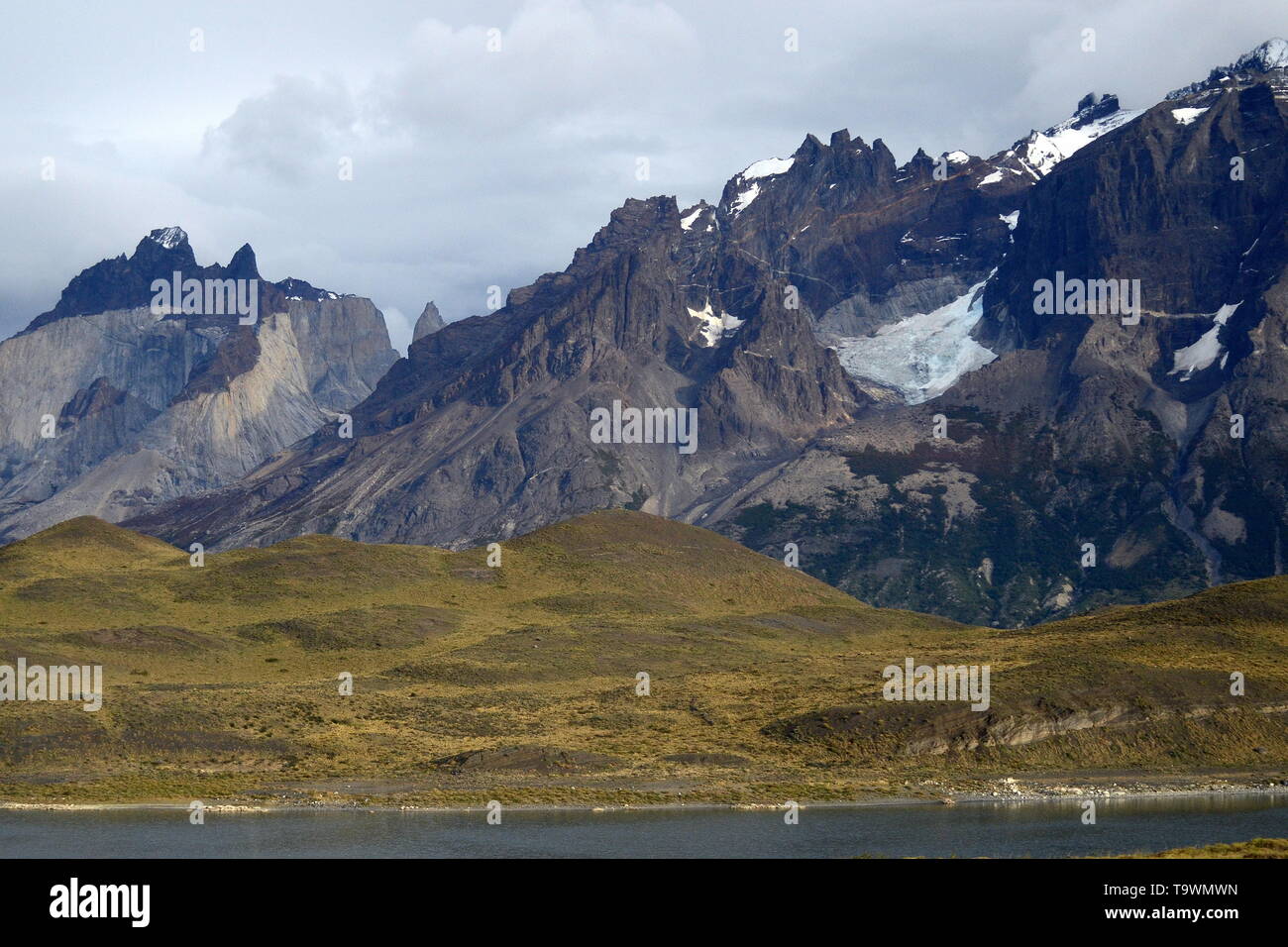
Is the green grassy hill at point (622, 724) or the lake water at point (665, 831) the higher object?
the green grassy hill at point (622, 724)

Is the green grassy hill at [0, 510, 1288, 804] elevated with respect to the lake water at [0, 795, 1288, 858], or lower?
elevated

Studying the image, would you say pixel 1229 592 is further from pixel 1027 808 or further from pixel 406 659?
pixel 406 659

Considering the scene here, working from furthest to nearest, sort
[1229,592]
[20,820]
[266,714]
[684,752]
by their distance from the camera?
[1229,592] < [266,714] < [684,752] < [20,820]

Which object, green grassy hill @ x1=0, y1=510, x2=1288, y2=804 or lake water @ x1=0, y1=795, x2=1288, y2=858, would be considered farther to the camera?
green grassy hill @ x1=0, y1=510, x2=1288, y2=804

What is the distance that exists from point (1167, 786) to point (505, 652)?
89.4 meters

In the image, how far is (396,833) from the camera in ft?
321

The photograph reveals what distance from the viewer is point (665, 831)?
98438 mm

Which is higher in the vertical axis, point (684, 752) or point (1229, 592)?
point (1229, 592)

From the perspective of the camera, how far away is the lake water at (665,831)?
88.1m

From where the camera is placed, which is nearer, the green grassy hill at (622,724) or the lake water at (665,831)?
the lake water at (665,831)

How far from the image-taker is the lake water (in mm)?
88125

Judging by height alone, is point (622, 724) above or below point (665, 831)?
above

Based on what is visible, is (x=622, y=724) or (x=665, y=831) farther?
(x=622, y=724)
